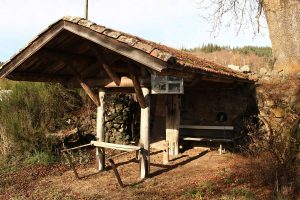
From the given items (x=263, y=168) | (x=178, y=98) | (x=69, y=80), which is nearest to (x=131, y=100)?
(x=178, y=98)

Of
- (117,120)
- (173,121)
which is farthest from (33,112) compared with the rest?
(173,121)

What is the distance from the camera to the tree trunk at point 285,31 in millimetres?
9219

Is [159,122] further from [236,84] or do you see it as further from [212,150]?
[236,84]

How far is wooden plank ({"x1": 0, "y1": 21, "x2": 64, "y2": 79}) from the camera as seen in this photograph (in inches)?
259

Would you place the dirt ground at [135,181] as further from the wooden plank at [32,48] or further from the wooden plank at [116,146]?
the wooden plank at [32,48]

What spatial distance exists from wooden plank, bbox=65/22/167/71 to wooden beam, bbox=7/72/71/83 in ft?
7.03

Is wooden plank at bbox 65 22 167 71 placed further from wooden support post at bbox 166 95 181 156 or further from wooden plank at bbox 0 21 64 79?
wooden support post at bbox 166 95 181 156

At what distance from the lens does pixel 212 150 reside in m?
9.99

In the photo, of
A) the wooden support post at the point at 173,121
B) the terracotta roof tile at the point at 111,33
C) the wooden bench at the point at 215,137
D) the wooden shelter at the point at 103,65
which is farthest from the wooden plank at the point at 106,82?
the wooden bench at the point at 215,137

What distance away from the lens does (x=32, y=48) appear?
6.91 meters

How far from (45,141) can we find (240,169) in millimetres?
5685

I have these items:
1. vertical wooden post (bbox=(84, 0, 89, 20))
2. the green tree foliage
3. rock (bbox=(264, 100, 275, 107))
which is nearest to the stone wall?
the green tree foliage

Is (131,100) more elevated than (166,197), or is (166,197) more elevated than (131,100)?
Result: (131,100)

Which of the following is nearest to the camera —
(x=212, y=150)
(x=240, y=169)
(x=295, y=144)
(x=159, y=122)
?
(x=295, y=144)
